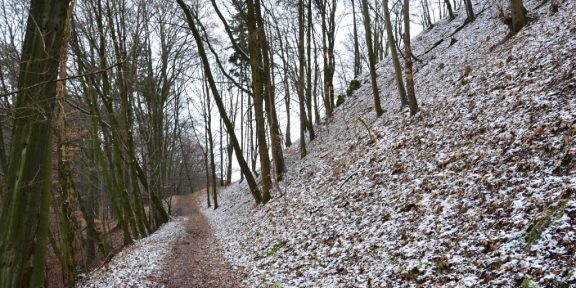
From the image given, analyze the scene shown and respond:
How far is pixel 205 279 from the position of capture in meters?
8.60

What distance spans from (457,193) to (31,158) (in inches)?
248

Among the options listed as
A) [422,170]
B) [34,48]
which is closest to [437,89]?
[422,170]

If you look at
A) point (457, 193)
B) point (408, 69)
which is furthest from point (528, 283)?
point (408, 69)

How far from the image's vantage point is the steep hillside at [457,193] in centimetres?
486

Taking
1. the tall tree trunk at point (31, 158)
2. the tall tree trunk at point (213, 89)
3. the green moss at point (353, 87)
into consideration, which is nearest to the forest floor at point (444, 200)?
the tall tree trunk at point (213, 89)

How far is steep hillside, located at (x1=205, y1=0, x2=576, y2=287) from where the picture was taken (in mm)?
4855

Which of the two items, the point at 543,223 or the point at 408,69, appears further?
the point at 408,69

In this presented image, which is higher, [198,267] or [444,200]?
[444,200]

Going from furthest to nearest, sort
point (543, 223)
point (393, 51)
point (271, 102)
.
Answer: point (271, 102)
point (393, 51)
point (543, 223)

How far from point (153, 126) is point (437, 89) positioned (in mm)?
15169

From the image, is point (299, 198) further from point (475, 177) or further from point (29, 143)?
point (29, 143)

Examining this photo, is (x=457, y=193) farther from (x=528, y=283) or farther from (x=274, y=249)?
(x=274, y=249)

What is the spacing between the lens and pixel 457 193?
21.8 ft

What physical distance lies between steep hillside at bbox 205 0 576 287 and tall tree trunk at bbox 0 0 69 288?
4.33 metres
